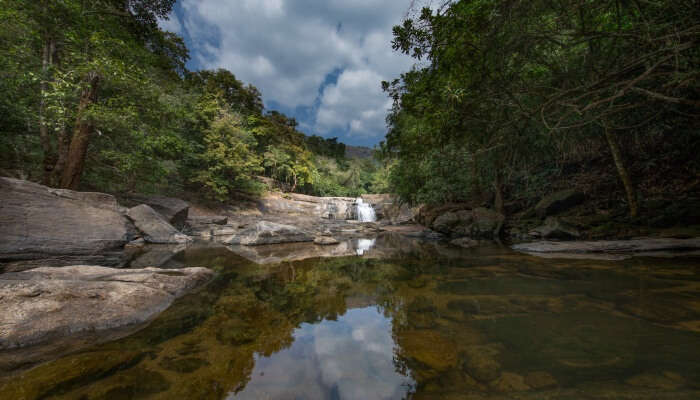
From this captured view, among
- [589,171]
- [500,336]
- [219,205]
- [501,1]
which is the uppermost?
[501,1]

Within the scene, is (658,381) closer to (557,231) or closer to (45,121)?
(557,231)

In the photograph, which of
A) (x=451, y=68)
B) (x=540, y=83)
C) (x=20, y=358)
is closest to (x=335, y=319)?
(x=20, y=358)

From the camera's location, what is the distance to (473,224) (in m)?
10.2

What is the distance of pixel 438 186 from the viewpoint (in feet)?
41.5

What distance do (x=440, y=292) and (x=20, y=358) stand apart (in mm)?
3657

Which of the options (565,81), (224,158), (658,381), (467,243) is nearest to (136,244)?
(658,381)

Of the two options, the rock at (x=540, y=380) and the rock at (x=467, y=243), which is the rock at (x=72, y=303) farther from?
the rock at (x=467, y=243)

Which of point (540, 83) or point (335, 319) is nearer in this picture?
point (335, 319)

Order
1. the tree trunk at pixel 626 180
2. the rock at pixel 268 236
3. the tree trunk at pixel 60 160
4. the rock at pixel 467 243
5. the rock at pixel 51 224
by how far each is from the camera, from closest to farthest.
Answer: the rock at pixel 51 224
the tree trunk at pixel 626 180
the rock at pixel 467 243
the tree trunk at pixel 60 160
the rock at pixel 268 236

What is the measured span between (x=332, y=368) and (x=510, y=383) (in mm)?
1060

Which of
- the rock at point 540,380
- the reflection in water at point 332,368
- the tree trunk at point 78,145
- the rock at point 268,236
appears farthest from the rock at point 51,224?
the rock at point 540,380

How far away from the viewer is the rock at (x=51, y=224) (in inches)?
165

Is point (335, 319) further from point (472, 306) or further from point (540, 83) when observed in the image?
point (540, 83)

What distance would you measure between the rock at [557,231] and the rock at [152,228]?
36.6 ft
